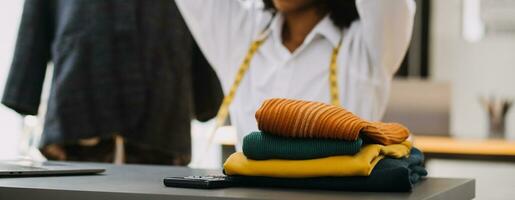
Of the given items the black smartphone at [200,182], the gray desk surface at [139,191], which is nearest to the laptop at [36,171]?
the gray desk surface at [139,191]

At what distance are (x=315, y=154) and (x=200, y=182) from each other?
133 millimetres

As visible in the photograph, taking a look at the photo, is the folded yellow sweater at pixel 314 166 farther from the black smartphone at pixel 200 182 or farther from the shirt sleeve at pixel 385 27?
the shirt sleeve at pixel 385 27

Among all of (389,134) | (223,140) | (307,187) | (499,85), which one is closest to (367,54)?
(389,134)

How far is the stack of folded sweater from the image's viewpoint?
992 millimetres

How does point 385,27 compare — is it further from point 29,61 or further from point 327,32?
point 29,61

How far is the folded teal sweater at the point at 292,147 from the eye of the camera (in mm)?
1016

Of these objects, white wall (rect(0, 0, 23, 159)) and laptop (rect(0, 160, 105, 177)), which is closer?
laptop (rect(0, 160, 105, 177))

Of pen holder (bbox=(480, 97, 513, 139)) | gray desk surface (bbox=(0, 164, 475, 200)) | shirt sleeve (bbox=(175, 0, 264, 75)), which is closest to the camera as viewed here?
gray desk surface (bbox=(0, 164, 475, 200))

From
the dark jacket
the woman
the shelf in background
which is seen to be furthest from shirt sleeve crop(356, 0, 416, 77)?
the shelf in background

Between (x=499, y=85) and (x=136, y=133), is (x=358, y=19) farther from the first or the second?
(x=499, y=85)

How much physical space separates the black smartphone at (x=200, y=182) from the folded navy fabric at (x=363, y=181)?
3cm

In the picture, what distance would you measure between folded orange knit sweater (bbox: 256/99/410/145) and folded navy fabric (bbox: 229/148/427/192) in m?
0.05

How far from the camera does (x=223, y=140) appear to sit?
400 centimetres

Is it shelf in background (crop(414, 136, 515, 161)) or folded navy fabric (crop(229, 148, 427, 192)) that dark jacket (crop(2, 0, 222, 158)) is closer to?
folded navy fabric (crop(229, 148, 427, 192))
